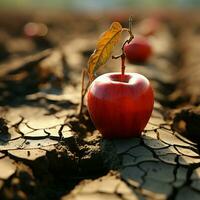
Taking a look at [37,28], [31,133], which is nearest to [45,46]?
[37,28]

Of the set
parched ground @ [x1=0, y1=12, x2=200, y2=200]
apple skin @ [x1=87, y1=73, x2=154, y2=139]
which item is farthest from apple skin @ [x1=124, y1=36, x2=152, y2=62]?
apple skin @ [x1=87, y1=73, x2=154, y2=139]

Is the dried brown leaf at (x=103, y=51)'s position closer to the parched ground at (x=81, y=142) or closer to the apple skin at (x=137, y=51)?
the parched ground at (x=81, y=142)

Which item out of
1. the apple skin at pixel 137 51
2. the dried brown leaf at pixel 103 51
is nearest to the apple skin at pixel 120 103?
the dried brown leaf at pixel 103 51

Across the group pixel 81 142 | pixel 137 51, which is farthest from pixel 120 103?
pixel 137 51

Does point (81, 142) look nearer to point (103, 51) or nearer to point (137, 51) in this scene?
point (103, 51)

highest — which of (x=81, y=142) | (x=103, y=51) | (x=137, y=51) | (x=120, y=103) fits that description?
(x=103, y=51)

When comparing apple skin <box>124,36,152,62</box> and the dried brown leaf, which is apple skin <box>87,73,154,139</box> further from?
apple skin <box>124,36,152,62</box>
